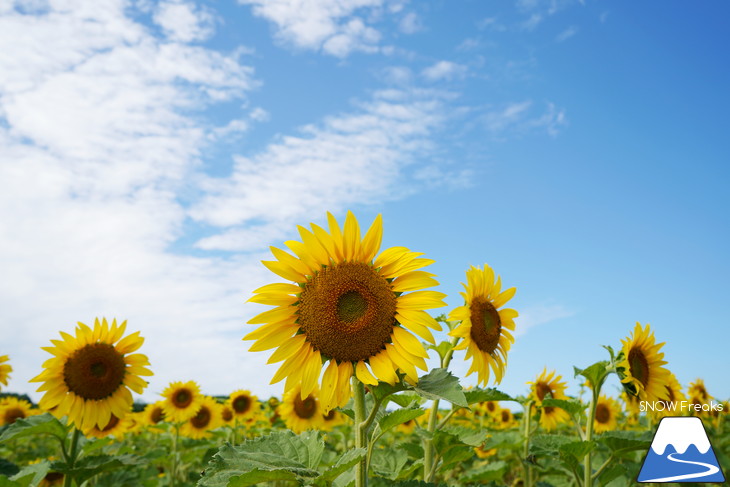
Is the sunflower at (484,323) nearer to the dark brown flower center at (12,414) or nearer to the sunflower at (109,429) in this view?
the sunflower at (109,429)

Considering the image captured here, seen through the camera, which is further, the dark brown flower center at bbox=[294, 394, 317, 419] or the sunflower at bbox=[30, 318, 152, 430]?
the dark brown flower center at bbox=[294, 394, 317, 419]

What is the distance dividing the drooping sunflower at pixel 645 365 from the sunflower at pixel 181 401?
7961 millimetres

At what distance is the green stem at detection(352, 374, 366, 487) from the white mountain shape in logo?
3114mm

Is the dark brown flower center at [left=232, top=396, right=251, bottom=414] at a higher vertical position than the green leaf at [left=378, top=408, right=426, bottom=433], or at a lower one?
higher

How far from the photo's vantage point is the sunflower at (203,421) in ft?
37.3

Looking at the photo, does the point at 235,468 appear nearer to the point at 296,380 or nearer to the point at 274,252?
the point at 296,380

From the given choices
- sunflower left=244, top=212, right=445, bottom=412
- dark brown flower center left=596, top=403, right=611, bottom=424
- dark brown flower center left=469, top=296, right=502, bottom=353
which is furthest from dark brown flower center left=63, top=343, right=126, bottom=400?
dark brown flower center left=596, top=403, right=611, bottom=424

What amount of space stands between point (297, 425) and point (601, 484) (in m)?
5.37

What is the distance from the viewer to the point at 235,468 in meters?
2.97

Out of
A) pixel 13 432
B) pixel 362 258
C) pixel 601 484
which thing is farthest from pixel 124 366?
pixel 601 484

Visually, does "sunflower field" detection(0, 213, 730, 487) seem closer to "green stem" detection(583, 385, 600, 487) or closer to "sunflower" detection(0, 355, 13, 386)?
"green stem" detection(583, 385, 600, 487)

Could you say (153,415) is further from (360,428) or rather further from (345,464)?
(345,464)

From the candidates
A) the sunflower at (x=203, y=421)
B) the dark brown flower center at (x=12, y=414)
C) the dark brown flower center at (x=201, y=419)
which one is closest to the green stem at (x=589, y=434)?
the sunflower at (x=203, y=421)

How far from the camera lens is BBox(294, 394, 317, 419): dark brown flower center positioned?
9.54 metres
